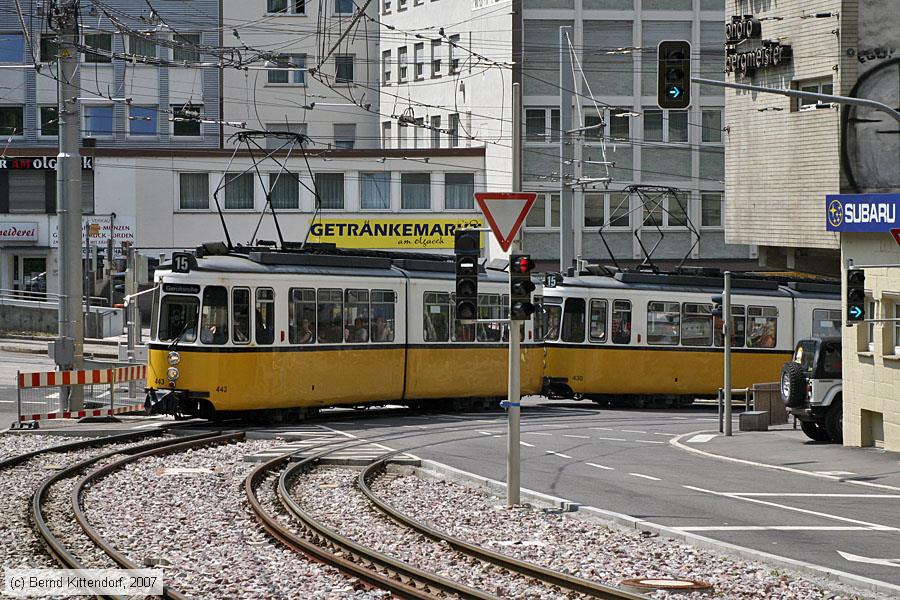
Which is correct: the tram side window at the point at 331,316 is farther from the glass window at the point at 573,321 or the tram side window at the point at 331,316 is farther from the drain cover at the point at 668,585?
the drain cover at the point at 668,585

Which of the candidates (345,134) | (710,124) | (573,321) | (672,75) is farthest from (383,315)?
(345,134)

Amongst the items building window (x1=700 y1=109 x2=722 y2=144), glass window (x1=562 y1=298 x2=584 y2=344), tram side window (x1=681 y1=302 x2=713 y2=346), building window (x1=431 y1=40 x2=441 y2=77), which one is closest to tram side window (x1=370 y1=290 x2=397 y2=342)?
glass window (x1=562 y1=298 x2=584 y2=344)

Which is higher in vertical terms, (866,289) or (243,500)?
(866,289)

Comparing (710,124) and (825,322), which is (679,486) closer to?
(825,322)

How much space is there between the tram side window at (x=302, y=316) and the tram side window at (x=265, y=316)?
0.44 metres

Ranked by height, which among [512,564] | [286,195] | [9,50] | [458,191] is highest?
[9,50]

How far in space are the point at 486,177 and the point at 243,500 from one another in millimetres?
39857

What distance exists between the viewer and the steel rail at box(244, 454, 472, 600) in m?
11.2

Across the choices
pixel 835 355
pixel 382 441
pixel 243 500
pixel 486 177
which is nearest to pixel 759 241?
pixel 835 355

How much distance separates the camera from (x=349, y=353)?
90.9ft

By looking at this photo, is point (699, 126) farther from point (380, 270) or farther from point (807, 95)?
point (807, 95)

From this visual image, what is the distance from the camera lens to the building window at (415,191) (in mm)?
56688

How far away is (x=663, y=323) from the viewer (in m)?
34.9

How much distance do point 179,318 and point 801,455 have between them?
10.8 metres
